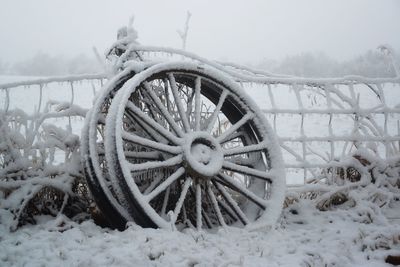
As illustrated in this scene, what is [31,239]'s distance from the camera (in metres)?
2.72

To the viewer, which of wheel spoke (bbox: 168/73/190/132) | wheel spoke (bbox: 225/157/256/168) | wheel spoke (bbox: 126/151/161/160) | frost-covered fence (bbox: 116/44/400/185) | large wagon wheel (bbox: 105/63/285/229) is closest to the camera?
large wagon wheel (bbox: 105/63/285/229)

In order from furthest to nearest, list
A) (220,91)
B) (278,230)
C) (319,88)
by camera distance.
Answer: (319,88) < (220,91) < (278,230)

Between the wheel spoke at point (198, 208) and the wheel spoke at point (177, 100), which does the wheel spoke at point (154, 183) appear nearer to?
the wheel spoke at point (198, 208)

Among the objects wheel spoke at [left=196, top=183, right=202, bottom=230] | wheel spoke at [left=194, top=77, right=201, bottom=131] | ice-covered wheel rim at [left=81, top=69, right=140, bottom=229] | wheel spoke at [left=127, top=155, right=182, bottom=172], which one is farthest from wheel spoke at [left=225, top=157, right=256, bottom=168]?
ice-covered wheel rim at [left=81, top=69, right=140, bottom=229]

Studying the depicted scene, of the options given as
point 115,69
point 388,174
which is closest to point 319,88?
point 388,174

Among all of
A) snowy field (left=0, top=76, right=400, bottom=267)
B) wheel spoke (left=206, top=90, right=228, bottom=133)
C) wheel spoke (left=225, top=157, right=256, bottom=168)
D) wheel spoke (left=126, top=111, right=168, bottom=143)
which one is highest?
wheel spoke (left=206, top=90, right=228, bottom=133)

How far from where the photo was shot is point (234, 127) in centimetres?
368

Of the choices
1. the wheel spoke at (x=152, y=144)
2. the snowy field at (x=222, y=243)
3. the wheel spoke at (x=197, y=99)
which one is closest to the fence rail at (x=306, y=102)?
the snowy field at (x=222, y=243)

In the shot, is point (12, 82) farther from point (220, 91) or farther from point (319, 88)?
point (319, 88)

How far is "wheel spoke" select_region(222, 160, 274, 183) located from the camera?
3.45 m

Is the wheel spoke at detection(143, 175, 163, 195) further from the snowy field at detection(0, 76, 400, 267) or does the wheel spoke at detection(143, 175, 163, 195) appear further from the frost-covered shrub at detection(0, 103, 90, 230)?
the frost-covered shrub at detection(0, 103, 90, 230)

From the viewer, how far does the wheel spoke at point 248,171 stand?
3.45 meters

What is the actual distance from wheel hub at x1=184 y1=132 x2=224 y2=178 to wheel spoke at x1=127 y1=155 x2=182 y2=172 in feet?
0.24

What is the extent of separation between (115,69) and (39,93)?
80 centimetres
